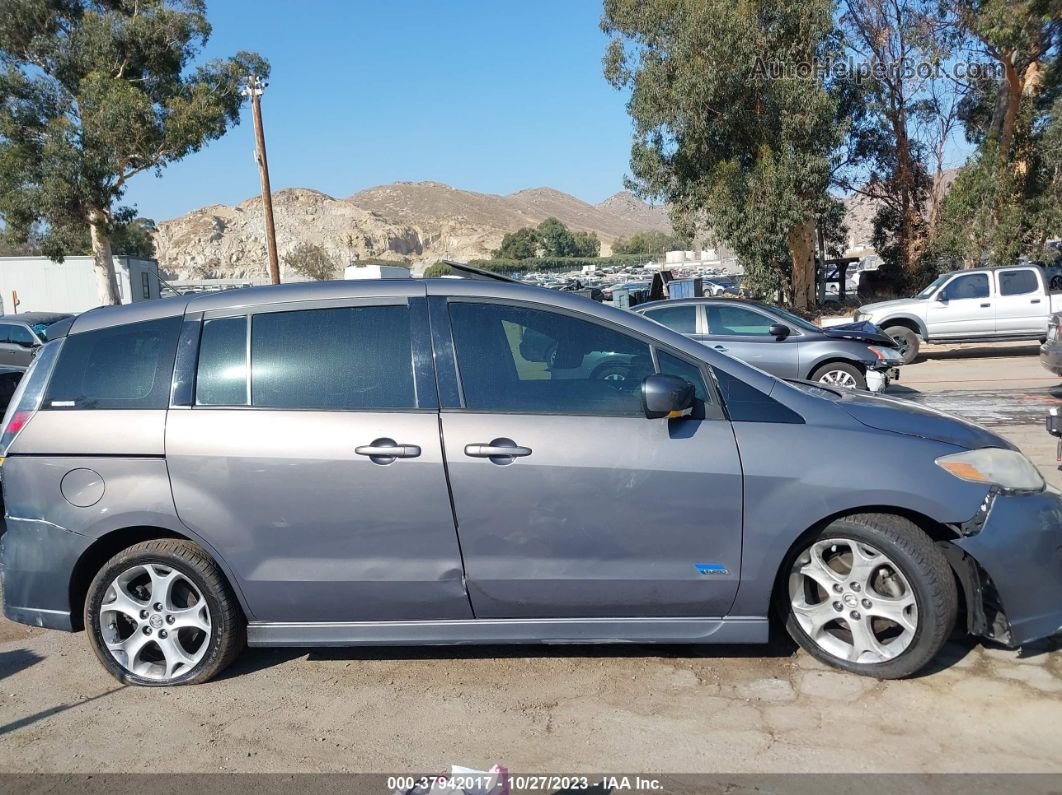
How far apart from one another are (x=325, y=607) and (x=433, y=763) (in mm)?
908

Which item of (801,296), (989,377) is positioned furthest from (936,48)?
(989,377)

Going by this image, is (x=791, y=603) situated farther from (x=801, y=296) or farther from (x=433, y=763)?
(x=801, y=296)

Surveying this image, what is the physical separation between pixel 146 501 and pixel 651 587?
90.7 inches

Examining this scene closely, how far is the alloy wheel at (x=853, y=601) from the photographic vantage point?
3.71 meters

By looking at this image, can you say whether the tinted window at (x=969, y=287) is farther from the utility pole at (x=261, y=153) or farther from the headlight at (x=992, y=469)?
the utility pole at (x=261, y=153)

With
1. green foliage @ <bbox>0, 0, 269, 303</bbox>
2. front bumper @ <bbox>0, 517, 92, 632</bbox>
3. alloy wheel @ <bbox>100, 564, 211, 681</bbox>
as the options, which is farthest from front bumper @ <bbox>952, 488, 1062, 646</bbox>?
green foliage @ <bbox>0, 0, 269, 303</bbox>

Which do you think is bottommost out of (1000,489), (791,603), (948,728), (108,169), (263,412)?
(948,728)

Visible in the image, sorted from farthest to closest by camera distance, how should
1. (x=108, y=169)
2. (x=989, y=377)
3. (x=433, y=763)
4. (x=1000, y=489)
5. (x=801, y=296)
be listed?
(x=108, y=169) → (x=801, y=296) → (x=989, y=377) → (x=1000, y=489) → (x=433, y=763)

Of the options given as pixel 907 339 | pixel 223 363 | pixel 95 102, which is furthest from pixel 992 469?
pixel 95 102

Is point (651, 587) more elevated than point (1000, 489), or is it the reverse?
point (1000, 489)

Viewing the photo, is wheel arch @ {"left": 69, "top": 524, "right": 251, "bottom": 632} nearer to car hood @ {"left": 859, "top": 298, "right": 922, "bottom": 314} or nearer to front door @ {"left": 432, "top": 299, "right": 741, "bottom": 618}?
front door @ {"left": 432, "top": 299, "right": 741, "bottom": 618}

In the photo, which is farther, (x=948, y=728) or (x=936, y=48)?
(x=936, y=48)

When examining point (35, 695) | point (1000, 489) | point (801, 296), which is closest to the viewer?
point (1000, 489)

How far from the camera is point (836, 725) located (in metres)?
3.46
